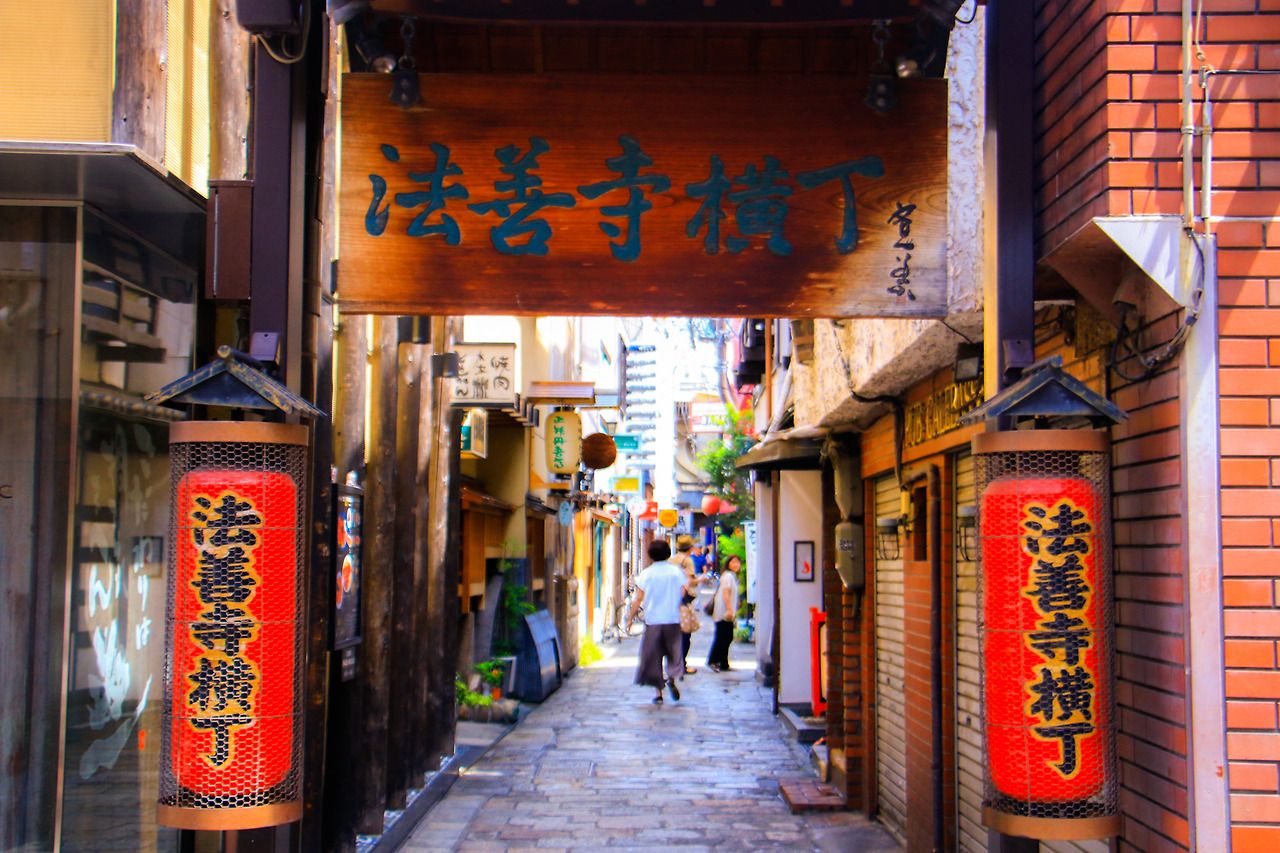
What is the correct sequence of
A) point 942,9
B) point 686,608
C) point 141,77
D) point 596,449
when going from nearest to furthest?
1. point 942,9
2. point 141,77
3. point 686,608
4. point 596,449

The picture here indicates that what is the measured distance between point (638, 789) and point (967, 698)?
4.23 metres

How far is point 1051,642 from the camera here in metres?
3.23

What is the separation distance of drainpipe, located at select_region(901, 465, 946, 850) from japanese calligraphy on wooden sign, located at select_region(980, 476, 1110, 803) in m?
3.60

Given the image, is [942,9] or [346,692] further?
[346,692]

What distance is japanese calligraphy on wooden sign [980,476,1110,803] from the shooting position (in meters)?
3.23

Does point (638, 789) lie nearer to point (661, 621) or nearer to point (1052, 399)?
point (661, 621)

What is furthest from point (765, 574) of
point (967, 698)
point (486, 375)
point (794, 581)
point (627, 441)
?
point (967, 698)

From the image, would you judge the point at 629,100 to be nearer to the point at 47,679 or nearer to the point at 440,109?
the point at 440,109

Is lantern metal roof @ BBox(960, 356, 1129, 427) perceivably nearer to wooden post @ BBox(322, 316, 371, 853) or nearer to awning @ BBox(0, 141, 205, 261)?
awning @ BBox(0, 141, 205, 261)

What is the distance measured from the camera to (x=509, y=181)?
4.29 metres

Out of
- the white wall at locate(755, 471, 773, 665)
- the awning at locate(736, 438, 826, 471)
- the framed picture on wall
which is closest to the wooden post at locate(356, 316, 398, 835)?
the awning at locate(736, 438, 826, 471)

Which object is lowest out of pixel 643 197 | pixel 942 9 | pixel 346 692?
pixel 346 692

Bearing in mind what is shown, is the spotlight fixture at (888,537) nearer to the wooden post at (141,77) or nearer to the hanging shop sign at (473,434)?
the wooden post at (141,77)

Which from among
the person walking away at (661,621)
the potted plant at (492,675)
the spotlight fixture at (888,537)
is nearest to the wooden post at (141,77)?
the spotlight fixture at (888,537)
